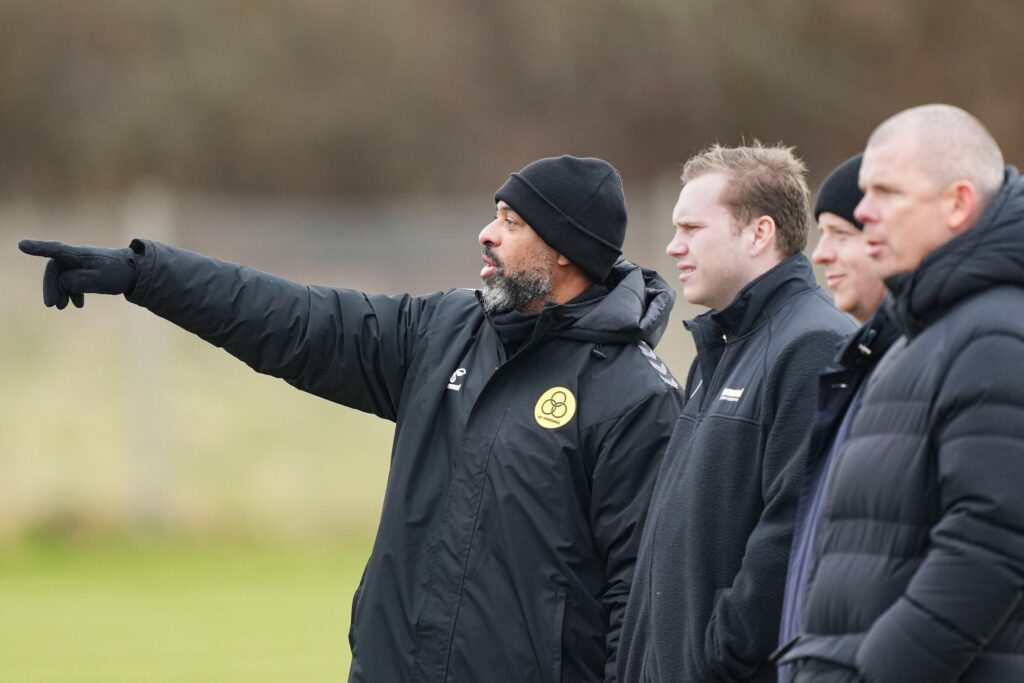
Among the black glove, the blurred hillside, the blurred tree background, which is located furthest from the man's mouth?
the blurred tree background

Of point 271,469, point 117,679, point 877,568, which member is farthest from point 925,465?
point 271,469

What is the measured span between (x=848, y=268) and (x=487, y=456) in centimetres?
122

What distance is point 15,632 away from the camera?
935 cm

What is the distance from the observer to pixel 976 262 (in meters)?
2.83

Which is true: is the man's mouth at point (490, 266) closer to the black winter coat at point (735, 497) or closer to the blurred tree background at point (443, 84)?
the black winter coat at point (735, 497)

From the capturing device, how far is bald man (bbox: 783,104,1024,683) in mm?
2658

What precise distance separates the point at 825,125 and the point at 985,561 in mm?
22654

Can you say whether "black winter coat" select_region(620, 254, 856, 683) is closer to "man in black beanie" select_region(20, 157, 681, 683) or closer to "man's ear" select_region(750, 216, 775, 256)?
"man's ear" select_region(750, 216, 775, 256)

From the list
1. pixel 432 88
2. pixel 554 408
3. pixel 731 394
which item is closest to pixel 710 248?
pixel 731 394

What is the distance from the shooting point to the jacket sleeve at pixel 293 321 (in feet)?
14.6

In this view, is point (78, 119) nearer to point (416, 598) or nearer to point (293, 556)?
point (293, 556)

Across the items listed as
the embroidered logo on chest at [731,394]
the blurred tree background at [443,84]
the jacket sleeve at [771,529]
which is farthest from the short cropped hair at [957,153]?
the blurred tree background at [443,84]

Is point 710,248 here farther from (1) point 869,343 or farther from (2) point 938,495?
(2) point 938,495

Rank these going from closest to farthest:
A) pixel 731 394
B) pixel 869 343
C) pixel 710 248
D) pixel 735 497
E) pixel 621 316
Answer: pixel 869 343, pixel 735 497, pixel 731 394, pixel 710 248, pixel 621 316
